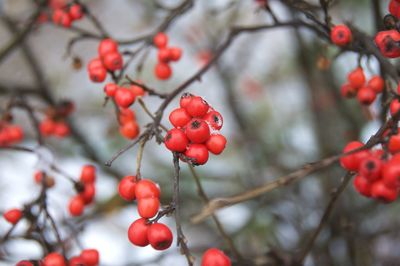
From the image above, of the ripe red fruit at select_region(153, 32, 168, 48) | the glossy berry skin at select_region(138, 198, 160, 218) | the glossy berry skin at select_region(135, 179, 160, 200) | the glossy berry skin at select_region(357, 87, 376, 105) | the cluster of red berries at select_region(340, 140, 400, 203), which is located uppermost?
the ripe red fruit at select_region(153, 32, 168, 48)

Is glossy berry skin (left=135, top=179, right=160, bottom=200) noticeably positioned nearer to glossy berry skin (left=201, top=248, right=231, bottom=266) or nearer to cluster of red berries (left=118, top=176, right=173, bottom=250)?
cluster of red berries (left=118, top=176, right=173, bottom=250)

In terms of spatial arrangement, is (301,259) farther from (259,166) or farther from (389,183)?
(259,166)

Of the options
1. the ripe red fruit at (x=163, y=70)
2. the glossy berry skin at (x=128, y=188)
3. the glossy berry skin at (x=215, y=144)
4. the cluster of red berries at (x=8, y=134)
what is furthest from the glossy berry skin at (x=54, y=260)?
the cluster of red berries at (x=8, y=134)

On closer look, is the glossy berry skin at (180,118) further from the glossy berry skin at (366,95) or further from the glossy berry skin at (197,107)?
the glossy berry skin at (366,95)

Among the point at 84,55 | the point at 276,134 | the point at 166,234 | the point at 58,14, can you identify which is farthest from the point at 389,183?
the point at 84,55

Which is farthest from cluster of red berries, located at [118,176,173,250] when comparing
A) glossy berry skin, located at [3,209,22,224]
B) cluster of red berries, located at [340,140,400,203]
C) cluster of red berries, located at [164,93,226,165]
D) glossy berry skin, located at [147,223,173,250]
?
glossy berry skin, located at [3,209,22,224]

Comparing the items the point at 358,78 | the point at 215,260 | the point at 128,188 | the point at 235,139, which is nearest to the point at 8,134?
the point at 128,188
